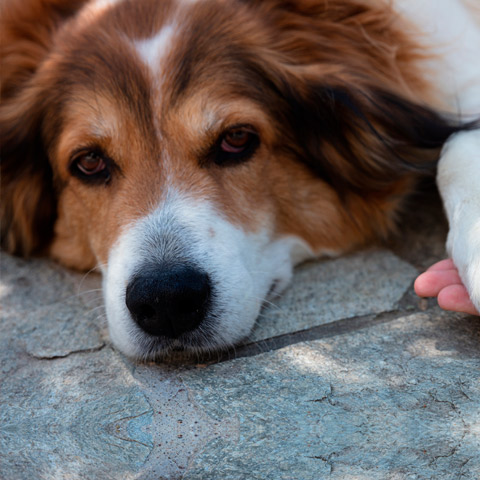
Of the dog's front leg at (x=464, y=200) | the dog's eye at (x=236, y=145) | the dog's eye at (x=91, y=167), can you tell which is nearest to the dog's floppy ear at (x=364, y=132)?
the dog's front leg at (x=464, y=200)

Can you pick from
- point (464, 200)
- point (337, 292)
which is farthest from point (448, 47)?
point (337, 292)

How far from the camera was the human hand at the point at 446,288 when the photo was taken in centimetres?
214

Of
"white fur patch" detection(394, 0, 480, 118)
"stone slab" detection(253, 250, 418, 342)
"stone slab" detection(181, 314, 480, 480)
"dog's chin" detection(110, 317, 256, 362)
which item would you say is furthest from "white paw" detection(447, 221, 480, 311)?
"white fur patch" detection(394, 0, 480, 118)

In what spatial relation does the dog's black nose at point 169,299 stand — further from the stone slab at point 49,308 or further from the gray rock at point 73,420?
the stone slab at point 49,308

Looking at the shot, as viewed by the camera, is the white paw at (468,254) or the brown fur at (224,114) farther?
the brown fur at (224,114)

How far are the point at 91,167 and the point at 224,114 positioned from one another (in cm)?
64

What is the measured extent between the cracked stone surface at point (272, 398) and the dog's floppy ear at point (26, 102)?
0.72 meters

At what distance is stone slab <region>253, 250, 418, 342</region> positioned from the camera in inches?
97.1

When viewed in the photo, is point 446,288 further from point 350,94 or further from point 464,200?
point 350,94

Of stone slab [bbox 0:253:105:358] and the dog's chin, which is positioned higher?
the dog's chin

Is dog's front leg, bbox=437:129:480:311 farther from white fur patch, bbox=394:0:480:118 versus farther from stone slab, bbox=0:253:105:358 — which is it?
stone slab, bbox=0:253:105:358

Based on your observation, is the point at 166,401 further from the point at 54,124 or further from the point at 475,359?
the point at 54,124

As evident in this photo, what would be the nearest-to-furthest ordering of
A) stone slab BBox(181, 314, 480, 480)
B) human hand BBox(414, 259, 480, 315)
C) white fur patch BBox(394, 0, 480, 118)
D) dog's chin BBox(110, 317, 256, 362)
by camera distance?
1. stone slab BBox(181, 314, 480, 480)
2. human hand BBox(414, 259, 480, 315)
3. dog's chin BBox(110, 317, 256, 362)
4. white fur patch BBox(394, 0, 480, 118)

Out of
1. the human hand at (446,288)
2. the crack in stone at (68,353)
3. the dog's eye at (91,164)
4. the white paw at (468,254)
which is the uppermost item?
the dog's eye at (91,164)
